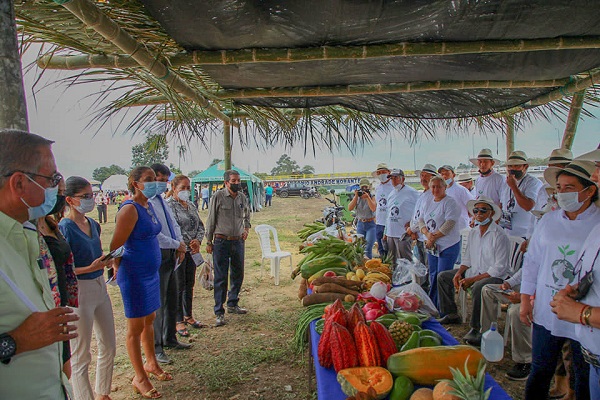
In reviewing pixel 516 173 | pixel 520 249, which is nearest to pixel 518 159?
pixel 516 173

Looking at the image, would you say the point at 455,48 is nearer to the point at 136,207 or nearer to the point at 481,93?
the point at 481,93

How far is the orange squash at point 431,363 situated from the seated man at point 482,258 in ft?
7.97

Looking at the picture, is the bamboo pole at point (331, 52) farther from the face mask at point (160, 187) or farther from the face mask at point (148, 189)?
the face mask at point (160, 187)

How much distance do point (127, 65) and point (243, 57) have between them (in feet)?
2.86

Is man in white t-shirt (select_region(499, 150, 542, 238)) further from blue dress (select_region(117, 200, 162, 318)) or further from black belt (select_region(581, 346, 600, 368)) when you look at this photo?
blue dress (select_region(117, 200, 162, 318))

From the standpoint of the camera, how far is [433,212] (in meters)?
5.43

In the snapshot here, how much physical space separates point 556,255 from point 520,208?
116 inches

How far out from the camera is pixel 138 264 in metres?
3.25

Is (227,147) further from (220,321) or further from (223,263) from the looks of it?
(220,321)

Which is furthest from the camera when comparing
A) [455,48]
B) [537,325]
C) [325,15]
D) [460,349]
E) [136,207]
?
[136,207]

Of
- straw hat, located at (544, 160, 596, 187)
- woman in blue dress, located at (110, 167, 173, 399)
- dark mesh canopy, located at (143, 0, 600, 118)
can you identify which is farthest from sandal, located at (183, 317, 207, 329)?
straw hat, located at (544, 160, 596, 187)

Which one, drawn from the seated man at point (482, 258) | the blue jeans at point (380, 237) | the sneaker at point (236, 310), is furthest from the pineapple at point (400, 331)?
the blue jeans at point (380, 237)

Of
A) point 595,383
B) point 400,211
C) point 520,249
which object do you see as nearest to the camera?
point 595,383

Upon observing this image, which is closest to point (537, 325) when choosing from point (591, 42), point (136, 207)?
point (591, 42)
